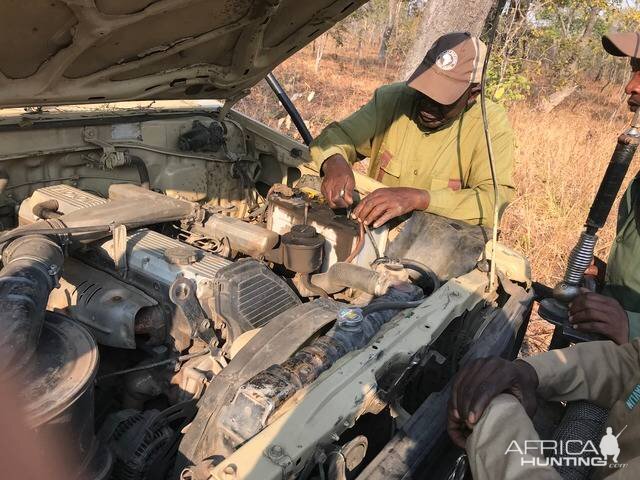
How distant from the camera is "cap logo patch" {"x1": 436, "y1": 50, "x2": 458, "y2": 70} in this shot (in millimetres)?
2592

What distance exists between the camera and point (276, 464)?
1.18m

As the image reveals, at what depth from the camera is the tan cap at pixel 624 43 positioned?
2045 mm

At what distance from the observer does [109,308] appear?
71.4 inches

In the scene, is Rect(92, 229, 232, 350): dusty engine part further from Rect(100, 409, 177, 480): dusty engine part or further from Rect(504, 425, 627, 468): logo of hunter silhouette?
Rect(504, 425, 627, 468): logo of hunter silhouette

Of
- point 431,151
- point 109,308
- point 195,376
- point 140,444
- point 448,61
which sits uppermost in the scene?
point 448,61

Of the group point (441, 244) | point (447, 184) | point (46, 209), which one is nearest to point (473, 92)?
point (447, 184)

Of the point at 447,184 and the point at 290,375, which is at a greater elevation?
the point at 447,184

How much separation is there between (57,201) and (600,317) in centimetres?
234

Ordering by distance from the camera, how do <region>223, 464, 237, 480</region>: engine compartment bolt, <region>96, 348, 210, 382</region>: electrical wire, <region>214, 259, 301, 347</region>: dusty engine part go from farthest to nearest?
1. <region>214, 259, 301, 347</region>: dusty engine part
2. <region>96, 348, 210, 382</region>: electrical wire
3. <region>223, 464, 237, 480</region>: engine compartment bolt

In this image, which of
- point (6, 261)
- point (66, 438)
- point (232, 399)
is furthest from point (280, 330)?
point (6, 261)

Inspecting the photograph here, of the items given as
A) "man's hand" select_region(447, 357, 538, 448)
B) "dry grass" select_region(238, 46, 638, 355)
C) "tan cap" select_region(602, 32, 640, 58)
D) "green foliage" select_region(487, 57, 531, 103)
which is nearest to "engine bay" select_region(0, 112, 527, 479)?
"man's hand" select_region(447, 357, 538, 448)

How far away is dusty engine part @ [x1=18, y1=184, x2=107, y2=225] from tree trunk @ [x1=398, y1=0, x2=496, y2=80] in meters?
4.10

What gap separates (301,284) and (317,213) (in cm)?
40

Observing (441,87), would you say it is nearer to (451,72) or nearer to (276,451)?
(451,72)
